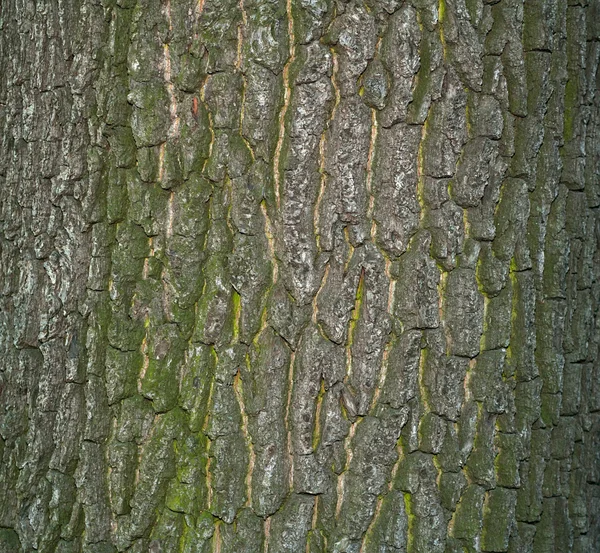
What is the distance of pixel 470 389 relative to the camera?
1.95m

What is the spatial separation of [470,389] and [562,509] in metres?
0.45

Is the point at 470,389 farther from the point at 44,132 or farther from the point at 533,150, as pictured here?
the point at 44,132

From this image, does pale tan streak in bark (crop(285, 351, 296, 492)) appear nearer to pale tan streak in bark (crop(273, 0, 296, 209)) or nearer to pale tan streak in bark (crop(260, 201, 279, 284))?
pale tan streak in bark (crop(260, 201, 279, 284))

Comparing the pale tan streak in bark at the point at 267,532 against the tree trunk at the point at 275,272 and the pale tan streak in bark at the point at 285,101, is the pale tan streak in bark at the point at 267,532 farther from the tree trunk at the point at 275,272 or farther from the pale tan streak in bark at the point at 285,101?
the pale tan streak in bark at the point at 285,101

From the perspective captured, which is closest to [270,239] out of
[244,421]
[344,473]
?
[244,421]

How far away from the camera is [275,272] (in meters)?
1.85

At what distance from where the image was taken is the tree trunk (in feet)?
6.00

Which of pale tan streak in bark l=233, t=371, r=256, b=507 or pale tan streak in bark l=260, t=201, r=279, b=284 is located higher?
pale tan streak in bark l=260, t=201, r=279, b=284

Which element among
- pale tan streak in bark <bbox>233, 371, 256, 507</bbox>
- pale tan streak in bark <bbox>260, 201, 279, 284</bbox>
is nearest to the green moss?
pale tan streak in bark <bbox>260, 201, 279, 284</bbox>

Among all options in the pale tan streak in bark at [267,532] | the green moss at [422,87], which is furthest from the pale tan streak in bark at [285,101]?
the pale tan streak in bark at [267,532]

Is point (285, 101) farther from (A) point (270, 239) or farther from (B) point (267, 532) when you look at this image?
(B) point (267, 532)

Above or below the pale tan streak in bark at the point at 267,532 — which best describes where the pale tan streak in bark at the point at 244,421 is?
above

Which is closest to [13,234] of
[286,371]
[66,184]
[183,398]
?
[66,184]

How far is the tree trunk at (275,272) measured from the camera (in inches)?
72.0
